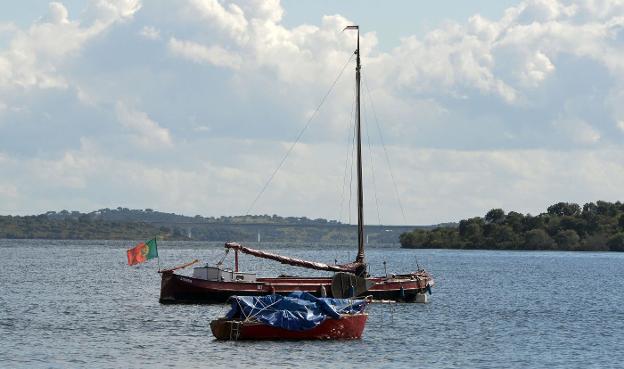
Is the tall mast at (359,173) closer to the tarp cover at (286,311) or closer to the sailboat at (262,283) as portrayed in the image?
the sailboat at (262,283)

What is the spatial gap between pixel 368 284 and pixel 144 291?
2963 centimetres

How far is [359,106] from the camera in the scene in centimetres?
9375

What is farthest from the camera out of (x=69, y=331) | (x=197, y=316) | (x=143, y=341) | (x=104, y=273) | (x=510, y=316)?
(x=104, y=273)

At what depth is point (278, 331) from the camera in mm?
65500

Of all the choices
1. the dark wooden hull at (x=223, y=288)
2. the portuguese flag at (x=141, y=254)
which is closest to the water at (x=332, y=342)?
the dark wooden hull at (x=223, y=288)

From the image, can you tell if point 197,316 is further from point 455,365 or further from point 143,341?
point 455,365

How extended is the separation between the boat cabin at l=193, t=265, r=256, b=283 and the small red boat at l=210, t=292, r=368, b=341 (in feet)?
77.5

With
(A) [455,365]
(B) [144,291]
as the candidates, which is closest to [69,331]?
(A) [455,365]

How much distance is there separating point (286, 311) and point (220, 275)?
24750 millimetres

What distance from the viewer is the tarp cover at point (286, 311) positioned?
214 ft

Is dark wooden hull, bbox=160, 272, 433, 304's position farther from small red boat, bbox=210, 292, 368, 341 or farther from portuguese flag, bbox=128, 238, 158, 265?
small red boat, bbox=210, 292, 368, 341

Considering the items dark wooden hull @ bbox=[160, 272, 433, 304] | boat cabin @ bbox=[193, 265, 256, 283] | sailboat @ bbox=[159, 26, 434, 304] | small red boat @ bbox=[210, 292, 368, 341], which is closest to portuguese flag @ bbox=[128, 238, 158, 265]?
sailboat @ bbox=[159, 26, 434, 304]

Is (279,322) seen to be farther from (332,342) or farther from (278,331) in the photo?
(332,342)

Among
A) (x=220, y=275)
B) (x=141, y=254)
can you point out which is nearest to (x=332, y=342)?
(x=220, y=275)
